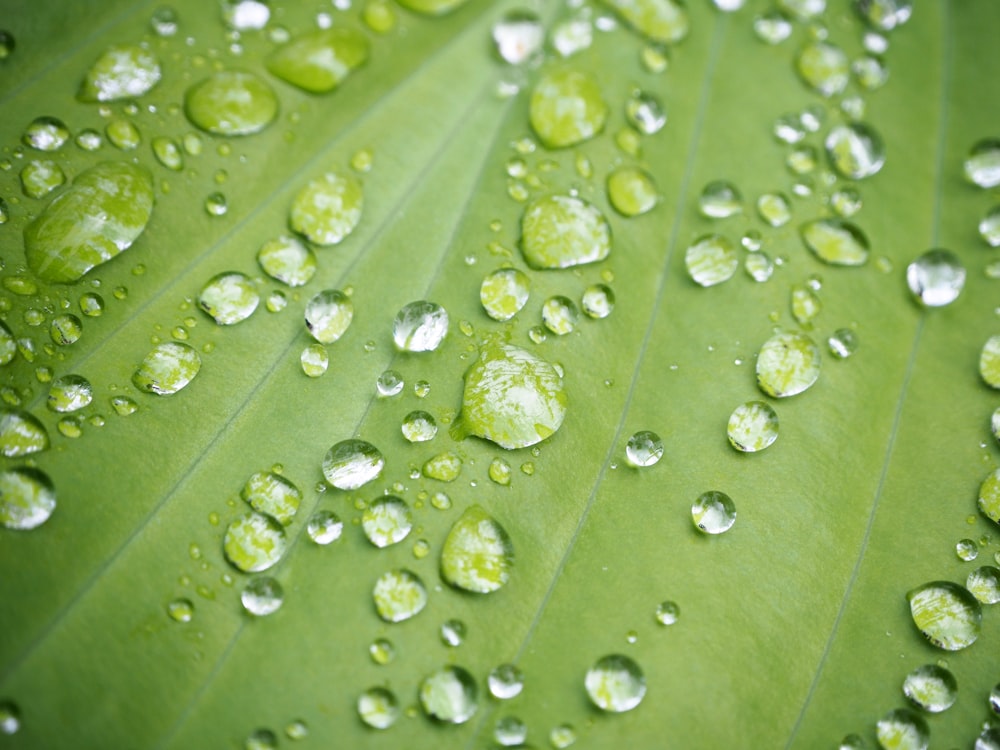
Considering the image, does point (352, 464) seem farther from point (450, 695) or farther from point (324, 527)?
point (450, 695)

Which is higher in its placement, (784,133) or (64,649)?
(784,133)

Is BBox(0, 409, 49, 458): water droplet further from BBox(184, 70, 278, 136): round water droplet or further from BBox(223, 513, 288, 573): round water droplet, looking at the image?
BBox(184, 70, 278, 136): round water droplet

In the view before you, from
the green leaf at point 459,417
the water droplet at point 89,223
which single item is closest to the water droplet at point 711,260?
the green leaf at point 459,417

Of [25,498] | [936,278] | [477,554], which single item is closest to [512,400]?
[477,554]

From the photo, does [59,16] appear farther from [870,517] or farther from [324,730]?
[870,517]

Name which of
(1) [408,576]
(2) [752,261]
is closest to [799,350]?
(2) [752,261]

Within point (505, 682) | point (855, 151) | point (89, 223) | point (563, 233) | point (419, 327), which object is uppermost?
point (855, 151)

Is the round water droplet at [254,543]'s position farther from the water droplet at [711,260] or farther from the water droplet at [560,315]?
the water droplet at [711,260]

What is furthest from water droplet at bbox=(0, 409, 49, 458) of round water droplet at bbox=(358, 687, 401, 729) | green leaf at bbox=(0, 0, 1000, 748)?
round water droplet at bbox=(358, 687, 401, 729)
